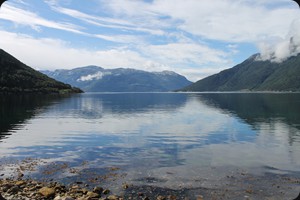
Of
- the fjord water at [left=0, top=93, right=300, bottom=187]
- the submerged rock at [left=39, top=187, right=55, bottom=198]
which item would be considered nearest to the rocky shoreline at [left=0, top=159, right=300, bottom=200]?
the submerged rock at [left=39, top=187, right=55, bottom=198]

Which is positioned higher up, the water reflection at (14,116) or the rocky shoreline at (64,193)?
the water reflection at (14,116)

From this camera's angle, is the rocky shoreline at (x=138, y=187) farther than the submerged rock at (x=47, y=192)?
Yes

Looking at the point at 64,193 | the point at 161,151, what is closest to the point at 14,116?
the point at 161,151

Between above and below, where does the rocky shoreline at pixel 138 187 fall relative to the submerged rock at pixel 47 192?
below

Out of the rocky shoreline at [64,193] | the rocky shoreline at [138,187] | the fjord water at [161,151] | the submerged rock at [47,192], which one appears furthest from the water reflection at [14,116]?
the submerged rock at [47,192]

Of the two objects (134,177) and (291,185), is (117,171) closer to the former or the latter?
(134,177)

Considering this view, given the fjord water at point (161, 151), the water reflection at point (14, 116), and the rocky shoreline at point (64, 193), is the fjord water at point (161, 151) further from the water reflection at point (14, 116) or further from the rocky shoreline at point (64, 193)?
the rocky shoreline at point (64, 193)

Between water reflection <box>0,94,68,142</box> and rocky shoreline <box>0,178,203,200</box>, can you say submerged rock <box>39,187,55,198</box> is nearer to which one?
rocky shoreline <box>0,178,203,200</box>

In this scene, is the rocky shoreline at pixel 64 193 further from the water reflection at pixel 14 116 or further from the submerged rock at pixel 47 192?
the water reflection at pixel 14 116

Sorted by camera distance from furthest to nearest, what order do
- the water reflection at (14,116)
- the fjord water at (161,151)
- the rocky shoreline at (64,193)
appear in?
the water reflection at (14,116), the fjord water at (161,151), the rocky shoreline at (64,193)

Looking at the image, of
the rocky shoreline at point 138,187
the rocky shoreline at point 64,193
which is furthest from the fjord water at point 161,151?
the rocky shoreline at point 64,193

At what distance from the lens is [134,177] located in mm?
30953

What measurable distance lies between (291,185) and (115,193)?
1655cm

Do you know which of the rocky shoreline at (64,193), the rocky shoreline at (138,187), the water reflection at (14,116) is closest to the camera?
the rocky shoreline at (64,193)
